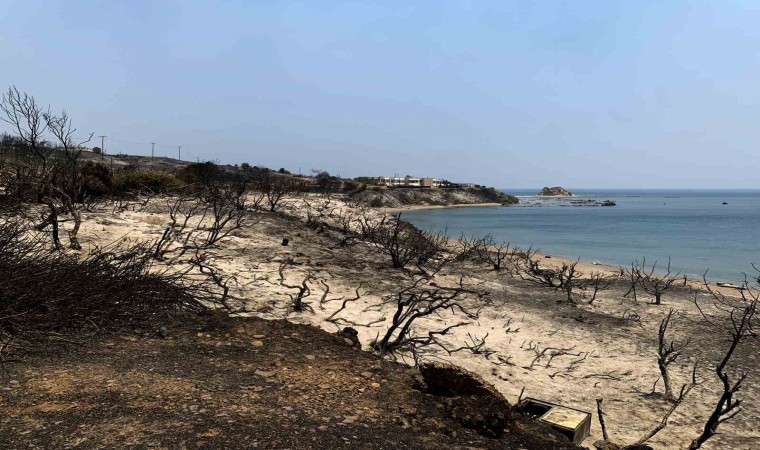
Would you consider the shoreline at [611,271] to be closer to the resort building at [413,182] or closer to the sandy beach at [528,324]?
the sandy beach at [528,324]

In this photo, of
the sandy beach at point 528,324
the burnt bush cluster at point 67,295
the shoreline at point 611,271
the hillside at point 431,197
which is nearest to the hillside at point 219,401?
the burnt bush cluster at point 67,295

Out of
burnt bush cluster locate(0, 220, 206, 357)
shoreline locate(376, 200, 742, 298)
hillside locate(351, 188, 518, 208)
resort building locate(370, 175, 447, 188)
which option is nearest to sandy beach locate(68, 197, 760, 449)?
burnt bush cluster locate(0, 220, 206, 357)

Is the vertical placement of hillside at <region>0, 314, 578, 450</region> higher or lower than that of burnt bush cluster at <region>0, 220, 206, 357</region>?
lower

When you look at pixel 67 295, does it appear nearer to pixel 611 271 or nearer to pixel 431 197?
pixel 611 271

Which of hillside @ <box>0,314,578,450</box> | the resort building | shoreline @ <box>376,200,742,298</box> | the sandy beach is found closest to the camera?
hillside @ <box>0,314,578,450</box>

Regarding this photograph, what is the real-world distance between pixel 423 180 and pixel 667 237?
80.9 meters

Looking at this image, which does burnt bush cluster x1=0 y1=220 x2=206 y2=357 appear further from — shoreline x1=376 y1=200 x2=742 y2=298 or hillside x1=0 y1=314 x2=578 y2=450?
shoreline x1=376 y1=200 x2=742 y2=298

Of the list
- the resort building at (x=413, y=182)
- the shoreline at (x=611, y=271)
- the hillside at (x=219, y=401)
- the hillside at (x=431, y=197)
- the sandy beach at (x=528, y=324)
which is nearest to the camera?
the hillside at (x=219, y=401)

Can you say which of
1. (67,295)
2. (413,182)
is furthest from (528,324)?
(413,182)

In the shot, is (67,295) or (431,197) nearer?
(67,295)

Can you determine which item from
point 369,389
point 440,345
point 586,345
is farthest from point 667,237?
point 369,389

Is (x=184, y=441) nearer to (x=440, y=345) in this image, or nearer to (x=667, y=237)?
(x=440, y=345)

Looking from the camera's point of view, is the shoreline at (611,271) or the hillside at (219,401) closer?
the hillside at (219,401)

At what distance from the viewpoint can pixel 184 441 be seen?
3127 mm
